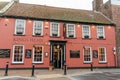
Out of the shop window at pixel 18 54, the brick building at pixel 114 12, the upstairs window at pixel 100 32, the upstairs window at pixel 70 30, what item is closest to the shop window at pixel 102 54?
the upstairs window at pixel 100 32

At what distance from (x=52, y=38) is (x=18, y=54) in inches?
170

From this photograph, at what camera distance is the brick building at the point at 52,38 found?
17.8 m

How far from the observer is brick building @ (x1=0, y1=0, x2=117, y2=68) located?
17.8m

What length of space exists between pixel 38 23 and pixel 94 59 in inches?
326

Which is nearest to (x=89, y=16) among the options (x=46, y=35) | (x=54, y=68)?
(x=46, y=35)

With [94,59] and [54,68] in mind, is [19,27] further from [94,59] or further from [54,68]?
[94,59]

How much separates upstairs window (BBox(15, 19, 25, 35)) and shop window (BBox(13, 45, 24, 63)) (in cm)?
161

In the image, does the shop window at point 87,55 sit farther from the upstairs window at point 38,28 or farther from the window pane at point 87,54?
the upstairs window at point 38,28

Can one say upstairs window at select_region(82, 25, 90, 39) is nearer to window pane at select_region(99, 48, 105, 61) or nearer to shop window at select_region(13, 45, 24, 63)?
window pane at select_region(99, 48, 105, 61)

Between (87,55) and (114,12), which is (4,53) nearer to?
(87,55)

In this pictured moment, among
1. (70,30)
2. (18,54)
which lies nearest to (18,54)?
(18,54)

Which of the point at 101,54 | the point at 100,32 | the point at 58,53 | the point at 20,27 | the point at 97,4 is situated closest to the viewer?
A: the point at 20,27

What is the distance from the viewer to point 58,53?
773 inches

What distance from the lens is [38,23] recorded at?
62.7 ft
